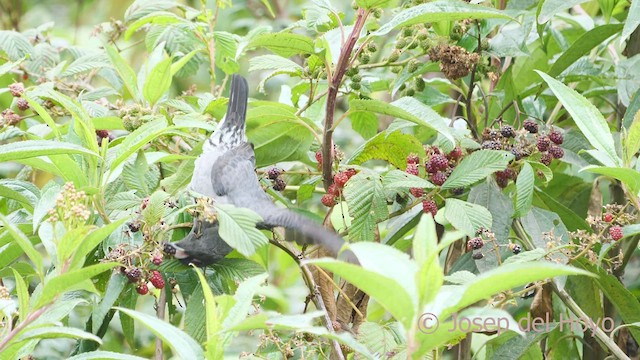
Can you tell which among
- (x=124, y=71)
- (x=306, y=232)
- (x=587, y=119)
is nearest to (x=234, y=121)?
(x=124, y=71)

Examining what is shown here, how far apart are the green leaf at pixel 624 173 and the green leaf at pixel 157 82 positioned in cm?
90

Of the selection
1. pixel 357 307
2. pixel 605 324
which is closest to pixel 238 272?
pixel 357 307

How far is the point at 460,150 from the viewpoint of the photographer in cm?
178

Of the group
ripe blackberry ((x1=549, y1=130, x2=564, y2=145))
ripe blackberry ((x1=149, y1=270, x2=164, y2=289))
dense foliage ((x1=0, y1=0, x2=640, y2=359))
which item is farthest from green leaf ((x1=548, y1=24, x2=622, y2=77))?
ripe blackberry ((x1=149, y1=270, x2=164, y2=289))

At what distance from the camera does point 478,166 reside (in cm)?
166

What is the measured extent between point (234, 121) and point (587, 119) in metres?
0.85

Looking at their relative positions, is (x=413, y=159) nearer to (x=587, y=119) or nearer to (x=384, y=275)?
(x=587, y=119)

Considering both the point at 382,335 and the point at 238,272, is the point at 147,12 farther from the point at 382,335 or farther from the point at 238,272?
the point at 382,335

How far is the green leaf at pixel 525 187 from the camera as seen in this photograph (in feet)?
5.38

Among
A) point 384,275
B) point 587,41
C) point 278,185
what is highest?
point 384,275

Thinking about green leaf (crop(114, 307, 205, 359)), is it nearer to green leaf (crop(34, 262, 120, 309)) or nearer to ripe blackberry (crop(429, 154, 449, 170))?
green leaf (crop(34, 262, 120, 309))

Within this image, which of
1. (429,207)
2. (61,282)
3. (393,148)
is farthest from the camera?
(393,148)

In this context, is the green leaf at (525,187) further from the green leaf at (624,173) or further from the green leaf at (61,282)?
the green leaf at (61,282)

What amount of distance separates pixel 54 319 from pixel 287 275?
2593mm
